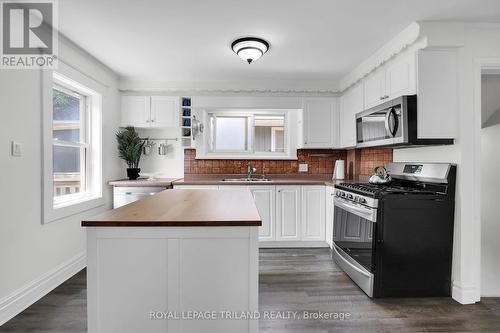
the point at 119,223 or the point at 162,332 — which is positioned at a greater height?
the point at 119,223

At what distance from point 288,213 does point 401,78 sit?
2.01 meters

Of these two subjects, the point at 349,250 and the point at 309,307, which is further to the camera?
the point at 349,250

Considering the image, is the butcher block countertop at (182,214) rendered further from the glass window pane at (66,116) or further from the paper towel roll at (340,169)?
the paper towel roll at (340,169)

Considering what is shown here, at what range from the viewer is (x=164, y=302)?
4.48 ft

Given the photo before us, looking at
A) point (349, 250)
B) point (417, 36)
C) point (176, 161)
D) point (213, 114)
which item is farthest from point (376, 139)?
point (176, 161)

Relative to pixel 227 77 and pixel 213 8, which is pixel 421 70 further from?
pixel 227 77

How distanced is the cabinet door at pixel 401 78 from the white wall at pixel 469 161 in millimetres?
365

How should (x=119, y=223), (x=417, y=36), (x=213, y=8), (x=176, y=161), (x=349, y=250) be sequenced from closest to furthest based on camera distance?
(x=119, y=223) → (x=213, y=8) → (x=417, y=36) → (x=349, y=250) → (x=176, y=161)

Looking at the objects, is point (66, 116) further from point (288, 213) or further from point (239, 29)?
point (288, 213)

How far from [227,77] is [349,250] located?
264cm

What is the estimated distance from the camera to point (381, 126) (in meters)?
2.71

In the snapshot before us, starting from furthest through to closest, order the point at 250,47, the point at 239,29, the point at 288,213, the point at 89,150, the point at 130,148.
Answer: the point at 130,148 → the point at 288,213 → the point at 89,150 → the point at 250,47 → the point at 239,29

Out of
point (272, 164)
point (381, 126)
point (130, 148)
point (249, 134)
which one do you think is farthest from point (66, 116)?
point (381, 126)

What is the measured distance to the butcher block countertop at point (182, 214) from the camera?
1.33 meters
